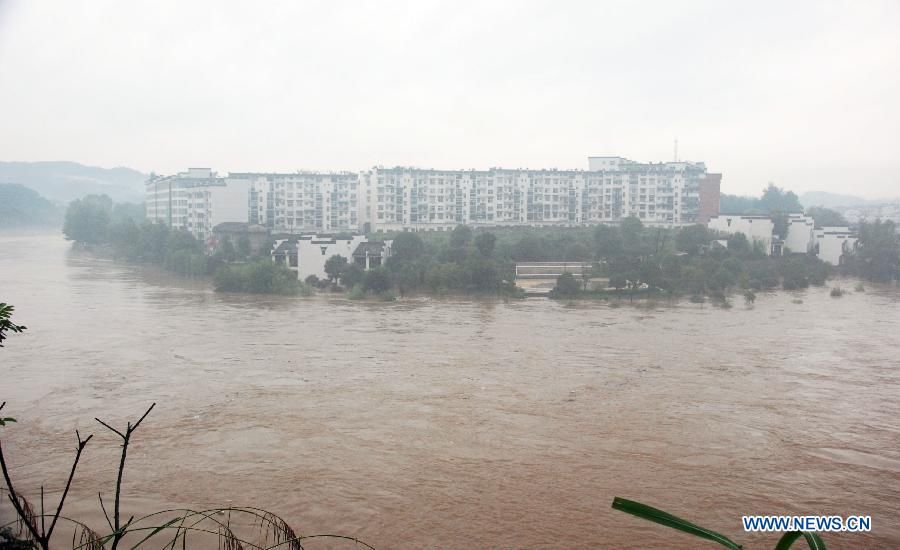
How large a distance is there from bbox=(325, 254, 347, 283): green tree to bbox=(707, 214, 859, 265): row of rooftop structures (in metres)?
8.09

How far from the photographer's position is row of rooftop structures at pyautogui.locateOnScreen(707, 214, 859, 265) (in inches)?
554

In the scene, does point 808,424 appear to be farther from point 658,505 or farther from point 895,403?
point 658,505

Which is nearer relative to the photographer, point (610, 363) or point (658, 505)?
point (658, 505)

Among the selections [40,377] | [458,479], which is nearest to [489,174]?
[40,377]

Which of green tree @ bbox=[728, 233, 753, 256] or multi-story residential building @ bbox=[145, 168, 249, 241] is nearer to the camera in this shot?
green tree @ bbox=[728, 233, 753, 256]

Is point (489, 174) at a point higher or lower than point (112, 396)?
higher

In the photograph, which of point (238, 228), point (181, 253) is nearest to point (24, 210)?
point (238, 228)

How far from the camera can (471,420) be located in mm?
4402

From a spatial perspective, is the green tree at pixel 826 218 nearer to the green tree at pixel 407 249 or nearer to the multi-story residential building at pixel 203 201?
the green tree at pixel 407 249

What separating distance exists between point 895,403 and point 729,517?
8.52 feet

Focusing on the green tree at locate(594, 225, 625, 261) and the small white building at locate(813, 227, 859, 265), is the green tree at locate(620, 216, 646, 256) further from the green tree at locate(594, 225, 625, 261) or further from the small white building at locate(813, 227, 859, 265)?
the small white building at locate(813, 227, 859, 265)

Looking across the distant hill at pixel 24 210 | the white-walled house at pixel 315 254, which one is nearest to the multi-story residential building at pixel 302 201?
the white-walled house at pixel 315 254

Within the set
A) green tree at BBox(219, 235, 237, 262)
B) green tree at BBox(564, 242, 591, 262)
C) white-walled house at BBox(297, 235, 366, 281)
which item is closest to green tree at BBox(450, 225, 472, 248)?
green tree at BBox(564, 242, 591, 262)

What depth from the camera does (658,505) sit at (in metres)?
3.16
